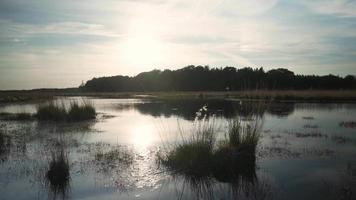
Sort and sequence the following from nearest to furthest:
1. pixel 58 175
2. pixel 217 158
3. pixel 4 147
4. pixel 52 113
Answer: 1. pixel 58 175
2. pixel 217 158
3. pixel 4 147
4. pixel 52 113

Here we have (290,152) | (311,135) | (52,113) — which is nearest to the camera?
(290,152)

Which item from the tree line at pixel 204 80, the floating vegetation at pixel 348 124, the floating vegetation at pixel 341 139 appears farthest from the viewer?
the tree line at pixel 204 80

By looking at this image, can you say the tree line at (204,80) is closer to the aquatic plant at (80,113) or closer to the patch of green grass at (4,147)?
the aquatic plant at (80,113)

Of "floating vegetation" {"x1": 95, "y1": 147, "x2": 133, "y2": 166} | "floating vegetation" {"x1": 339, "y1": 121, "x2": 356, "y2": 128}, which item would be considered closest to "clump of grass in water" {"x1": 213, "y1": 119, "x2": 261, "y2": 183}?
"floating vegetation" {"x1": 95, "y1": 147, "x2": 133, "y2": 166}

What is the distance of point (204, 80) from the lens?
87812mm

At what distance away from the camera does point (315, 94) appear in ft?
120

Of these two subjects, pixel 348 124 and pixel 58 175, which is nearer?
pixel 58 175

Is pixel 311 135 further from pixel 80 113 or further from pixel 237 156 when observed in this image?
pixel 80 113

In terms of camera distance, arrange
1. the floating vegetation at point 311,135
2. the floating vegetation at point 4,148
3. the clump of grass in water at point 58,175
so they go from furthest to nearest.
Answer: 1. the floating vegetation at point 311,135
2. the floating vegetation at point 4,148
3. the clump of grass in water at point 58,175

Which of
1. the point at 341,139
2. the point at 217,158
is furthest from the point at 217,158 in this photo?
the point at 341,139

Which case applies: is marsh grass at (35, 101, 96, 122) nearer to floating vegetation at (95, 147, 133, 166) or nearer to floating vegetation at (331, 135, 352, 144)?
floating vegetation at (95, 147, 133, 166)

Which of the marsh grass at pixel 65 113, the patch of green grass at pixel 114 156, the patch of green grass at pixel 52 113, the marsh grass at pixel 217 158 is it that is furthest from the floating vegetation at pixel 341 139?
the patch of green grass at pixel 52 113

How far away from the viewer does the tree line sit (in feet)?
205

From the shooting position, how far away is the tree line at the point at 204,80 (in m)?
62.4
